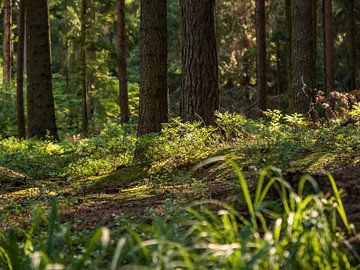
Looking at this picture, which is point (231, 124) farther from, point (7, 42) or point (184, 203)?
point (7, 42)

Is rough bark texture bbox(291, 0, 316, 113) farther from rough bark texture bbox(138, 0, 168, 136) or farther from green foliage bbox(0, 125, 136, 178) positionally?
green foliage bbox(0, 125, 136, 178)

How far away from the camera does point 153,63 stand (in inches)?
456

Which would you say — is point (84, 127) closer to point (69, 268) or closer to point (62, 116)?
point (62, 116)

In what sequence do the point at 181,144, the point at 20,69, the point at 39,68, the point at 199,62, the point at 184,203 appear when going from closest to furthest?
the point at 184,203 → the point at 181,144 → the point at 199,62 → the point at 39,68 → the point at 20,69

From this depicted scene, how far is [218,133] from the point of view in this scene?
10.4 metres

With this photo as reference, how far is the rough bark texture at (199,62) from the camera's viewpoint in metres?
10.5

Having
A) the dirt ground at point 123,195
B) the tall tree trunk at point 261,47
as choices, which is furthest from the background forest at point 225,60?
the dirt ground at point 123,195

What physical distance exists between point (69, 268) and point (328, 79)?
68.5 ft

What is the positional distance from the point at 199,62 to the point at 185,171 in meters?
2.72

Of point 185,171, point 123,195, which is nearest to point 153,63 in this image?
point 185,171

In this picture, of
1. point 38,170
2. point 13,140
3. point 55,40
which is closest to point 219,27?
point 55,40

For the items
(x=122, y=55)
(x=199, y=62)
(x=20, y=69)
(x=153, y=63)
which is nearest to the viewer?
(x=199, y=62)

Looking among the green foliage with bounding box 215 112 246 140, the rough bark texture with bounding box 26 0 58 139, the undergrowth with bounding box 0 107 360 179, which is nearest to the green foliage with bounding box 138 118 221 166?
the undergrowth with bounding box 0 107 360 179

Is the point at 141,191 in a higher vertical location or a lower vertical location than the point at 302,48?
lower
